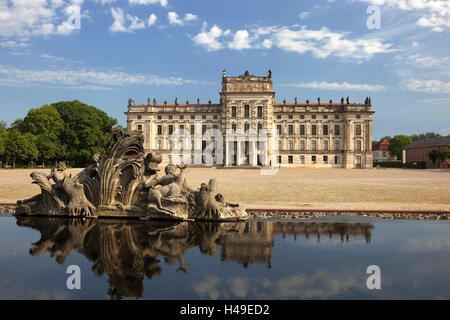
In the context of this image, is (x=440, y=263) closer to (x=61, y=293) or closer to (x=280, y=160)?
(x=61, y=293)

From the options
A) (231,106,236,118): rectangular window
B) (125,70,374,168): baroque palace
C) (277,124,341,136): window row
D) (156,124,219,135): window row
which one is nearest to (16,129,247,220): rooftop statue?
(125,70,374,168): baroque palace

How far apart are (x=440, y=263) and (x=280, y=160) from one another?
56039 mm

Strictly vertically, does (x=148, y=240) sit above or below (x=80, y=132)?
below

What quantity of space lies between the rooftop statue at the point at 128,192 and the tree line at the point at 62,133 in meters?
44.9

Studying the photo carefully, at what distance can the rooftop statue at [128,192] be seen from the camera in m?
7.45

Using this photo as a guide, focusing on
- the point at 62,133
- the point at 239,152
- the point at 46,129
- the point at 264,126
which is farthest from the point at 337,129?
the point at 46,129

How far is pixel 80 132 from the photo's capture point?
52562mm

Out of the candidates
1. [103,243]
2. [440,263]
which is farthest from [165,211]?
[440,263]

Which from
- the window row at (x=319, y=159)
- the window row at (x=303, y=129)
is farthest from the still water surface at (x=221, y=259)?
the window row at (x=303, y=129)

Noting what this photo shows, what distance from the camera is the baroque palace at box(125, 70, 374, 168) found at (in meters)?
57.5

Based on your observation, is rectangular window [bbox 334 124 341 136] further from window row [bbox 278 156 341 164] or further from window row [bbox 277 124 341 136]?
window row [bbox 278 156 341 164]

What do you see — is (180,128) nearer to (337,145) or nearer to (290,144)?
(290,144)

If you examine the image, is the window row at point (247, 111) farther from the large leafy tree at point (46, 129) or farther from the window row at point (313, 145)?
the large leafy tree at point (46, 129)

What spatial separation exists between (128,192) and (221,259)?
3747 millimetres
